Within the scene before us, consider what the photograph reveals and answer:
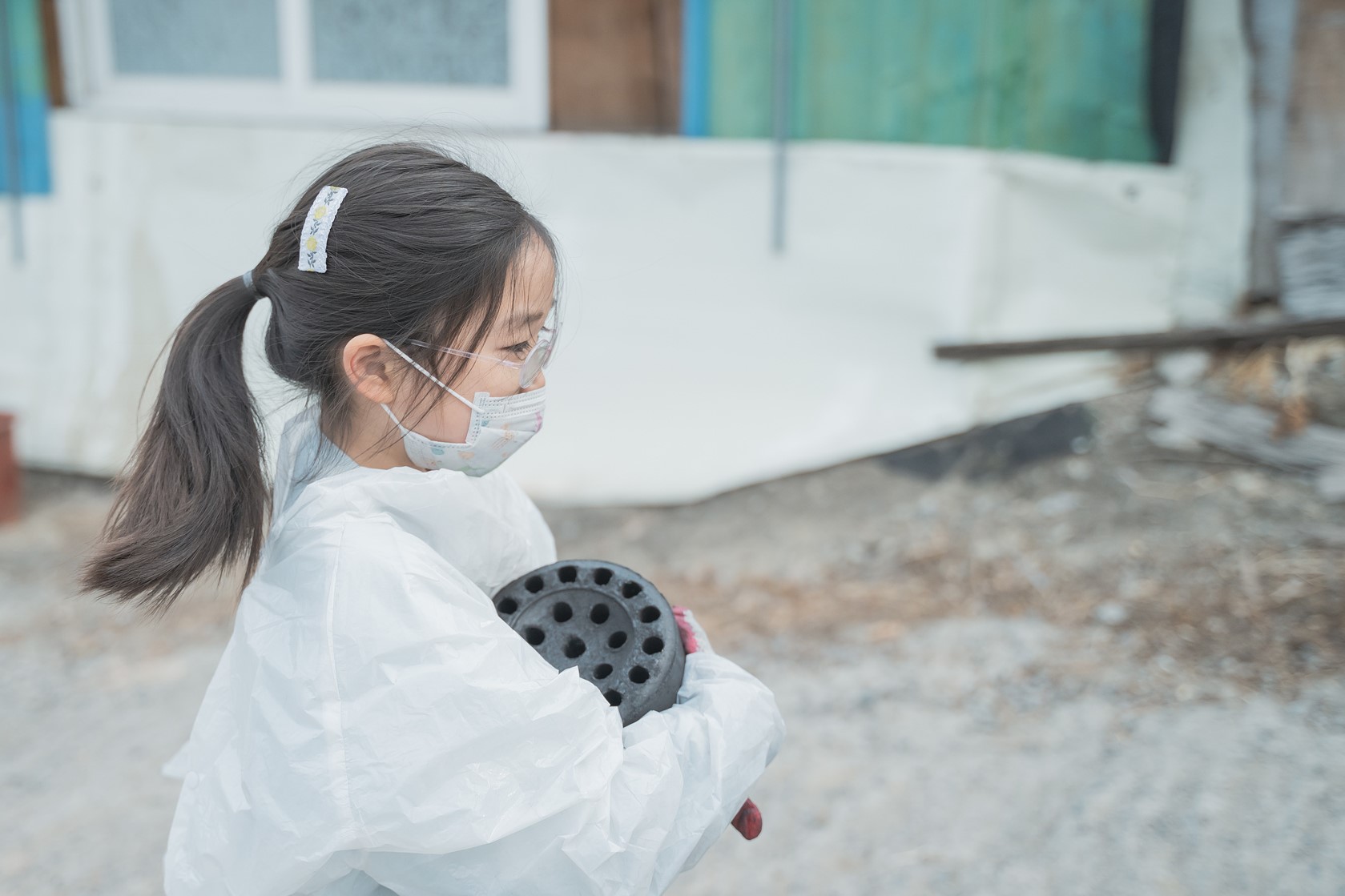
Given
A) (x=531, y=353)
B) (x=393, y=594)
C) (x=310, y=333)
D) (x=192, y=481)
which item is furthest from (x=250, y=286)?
(x=393, y=594)

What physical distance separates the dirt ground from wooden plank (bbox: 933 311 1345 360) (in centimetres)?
26

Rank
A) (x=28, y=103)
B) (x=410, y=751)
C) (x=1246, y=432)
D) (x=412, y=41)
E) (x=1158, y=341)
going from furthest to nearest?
1. (x=28, y=103)
2. (x=412, y=41)
3. (x=1158, y=341)
4. (x=1246, y=432)
5. (x=410, y=751)

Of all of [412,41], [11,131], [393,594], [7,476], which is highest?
[412,41]

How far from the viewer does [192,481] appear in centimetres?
A: 138

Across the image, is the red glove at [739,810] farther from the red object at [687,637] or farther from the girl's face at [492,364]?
the girl's face at [492,364]

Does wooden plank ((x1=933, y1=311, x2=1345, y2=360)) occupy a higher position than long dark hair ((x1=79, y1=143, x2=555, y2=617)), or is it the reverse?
long dark hair ((x1=79, y1=143, x2=555, y2=617))

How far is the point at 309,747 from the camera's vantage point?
1.20 metres

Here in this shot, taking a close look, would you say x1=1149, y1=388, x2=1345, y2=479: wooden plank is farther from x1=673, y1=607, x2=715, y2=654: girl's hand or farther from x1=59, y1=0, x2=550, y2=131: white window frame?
x1=673, y1=607, x2=715, y2=654: girl's hand

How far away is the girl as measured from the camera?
120 centimetres

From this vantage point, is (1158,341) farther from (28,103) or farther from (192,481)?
(28,103)

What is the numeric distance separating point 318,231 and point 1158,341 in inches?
157

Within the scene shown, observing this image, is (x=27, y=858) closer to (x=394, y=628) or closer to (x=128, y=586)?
(x=128, y=586)

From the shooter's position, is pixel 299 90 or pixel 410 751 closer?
pixel 410 751

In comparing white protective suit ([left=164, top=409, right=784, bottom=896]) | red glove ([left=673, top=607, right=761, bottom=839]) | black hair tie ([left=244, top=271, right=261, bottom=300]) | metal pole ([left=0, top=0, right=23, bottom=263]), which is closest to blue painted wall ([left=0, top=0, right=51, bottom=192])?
metal pole ([left=0, top=0, right=23, bottom=263])
